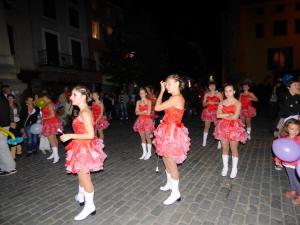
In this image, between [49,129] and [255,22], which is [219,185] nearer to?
[49,129]

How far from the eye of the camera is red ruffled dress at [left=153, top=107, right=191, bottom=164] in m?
4.34

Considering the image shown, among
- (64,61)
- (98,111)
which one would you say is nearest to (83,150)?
(98,111)

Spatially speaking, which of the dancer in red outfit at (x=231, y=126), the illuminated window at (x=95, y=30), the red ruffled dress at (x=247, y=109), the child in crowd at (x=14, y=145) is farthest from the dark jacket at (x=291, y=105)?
the illuminated window at (x=95, y=30)

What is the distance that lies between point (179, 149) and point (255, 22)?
122ft

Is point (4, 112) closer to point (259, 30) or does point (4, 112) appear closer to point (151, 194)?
point (151, 194)

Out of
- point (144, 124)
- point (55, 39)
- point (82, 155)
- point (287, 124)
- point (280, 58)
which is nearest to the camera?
point (82, 155)

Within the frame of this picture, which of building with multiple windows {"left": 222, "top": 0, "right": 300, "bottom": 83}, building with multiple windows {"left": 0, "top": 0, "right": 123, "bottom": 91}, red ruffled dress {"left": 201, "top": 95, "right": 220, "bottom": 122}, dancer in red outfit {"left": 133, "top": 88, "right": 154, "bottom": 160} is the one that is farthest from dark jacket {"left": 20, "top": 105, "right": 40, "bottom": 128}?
building with multiple windows {"left": 222, "top": 0, "right": 300, "bottom": 83}

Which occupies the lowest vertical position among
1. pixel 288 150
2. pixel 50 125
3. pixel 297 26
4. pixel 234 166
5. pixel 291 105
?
pixel 234 166

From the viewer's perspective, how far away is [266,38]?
116 ft

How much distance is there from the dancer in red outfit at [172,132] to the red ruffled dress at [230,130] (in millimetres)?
1356

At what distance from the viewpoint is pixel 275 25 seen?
34625 millimetres

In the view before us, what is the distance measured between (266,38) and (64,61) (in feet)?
91.7

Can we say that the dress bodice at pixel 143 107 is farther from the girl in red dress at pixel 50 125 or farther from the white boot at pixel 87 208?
the white boot at pixel 87 208

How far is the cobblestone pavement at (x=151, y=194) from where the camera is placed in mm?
4109
